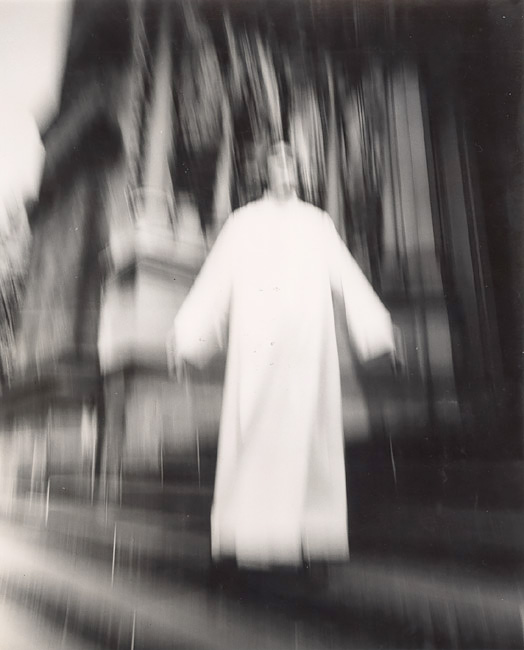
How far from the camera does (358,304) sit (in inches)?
45.5

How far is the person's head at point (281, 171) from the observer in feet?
3.89

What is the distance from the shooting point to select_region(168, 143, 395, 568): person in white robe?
3.49 feet

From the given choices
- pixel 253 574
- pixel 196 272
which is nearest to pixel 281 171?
pixel 196 272

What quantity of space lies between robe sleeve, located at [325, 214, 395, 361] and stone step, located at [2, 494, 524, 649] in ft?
1.46

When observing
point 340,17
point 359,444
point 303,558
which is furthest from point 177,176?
point 303,558

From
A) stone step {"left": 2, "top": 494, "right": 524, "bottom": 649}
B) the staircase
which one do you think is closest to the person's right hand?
the staircase

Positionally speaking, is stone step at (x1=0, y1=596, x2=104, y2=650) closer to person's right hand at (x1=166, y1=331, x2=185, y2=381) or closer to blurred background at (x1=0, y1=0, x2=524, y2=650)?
blurred background at (x1=0, y1=0, x2=524, y2=650)

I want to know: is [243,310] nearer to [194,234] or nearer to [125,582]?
[194,234]

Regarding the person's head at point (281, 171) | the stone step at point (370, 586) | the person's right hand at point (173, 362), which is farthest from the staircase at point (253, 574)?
the person's head at point (281, 171)

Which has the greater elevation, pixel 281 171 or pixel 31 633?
pixel 281 171

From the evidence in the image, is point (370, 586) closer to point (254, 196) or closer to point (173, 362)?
point (173, 362)

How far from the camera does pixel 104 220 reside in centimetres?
118

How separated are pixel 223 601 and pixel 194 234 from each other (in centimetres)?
79

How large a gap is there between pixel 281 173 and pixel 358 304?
357mm
